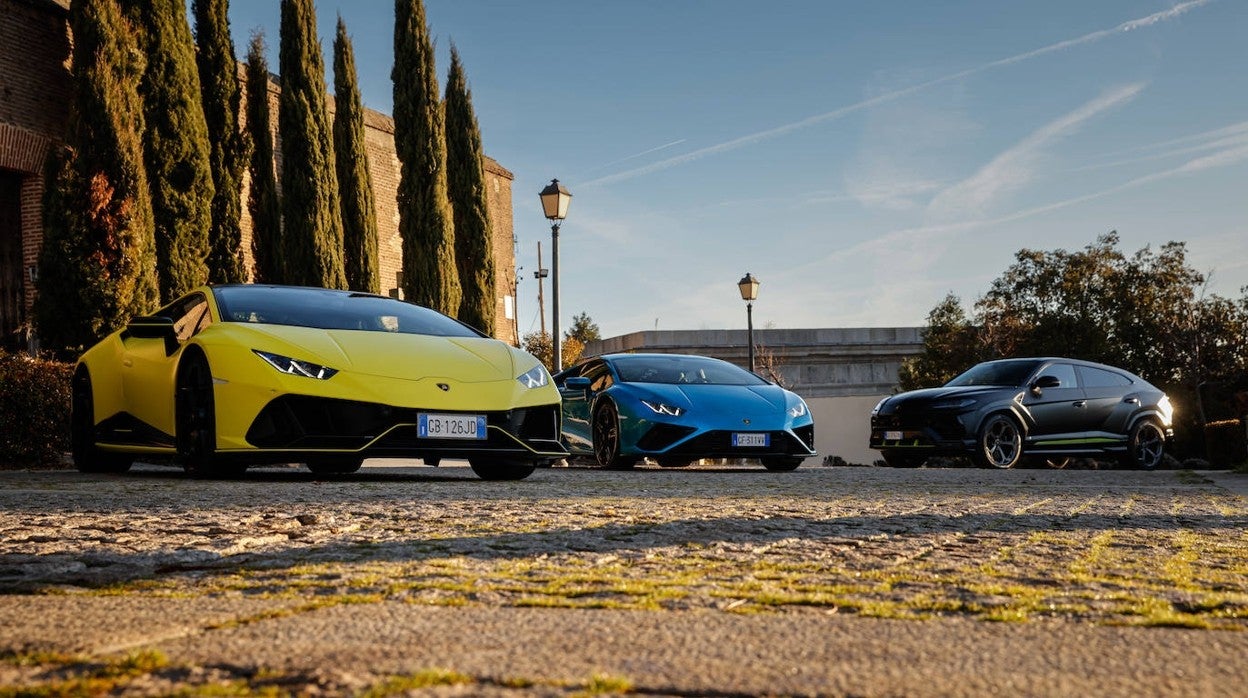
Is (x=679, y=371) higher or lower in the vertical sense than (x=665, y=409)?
higher

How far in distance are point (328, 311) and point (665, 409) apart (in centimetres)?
430

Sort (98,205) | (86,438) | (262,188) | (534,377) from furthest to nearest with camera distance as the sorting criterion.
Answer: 1. (262,188)
2. (98,205)
3. (86,438)
4. (534,377)

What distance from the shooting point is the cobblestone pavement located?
1.91 m

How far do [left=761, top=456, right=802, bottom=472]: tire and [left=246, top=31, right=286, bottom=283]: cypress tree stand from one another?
12913 mm

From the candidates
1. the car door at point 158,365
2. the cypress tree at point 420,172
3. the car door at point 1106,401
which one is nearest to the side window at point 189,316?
the car door at point 158,365

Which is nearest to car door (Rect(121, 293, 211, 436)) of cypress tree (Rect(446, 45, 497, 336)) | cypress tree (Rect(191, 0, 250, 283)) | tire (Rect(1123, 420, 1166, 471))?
cypress tree (Rect(191, 0, 250, 283))

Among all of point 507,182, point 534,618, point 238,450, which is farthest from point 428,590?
point 507,182

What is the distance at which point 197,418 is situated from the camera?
25.2 ft

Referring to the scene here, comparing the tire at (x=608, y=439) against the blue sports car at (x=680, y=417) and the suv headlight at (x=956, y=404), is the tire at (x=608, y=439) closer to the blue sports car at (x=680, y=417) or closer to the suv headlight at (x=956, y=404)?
the blue sports car at (x=680, y=417)

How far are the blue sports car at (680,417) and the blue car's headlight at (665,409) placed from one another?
1cm

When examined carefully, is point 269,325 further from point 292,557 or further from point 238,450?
point 292,557

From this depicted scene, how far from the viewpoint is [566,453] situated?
8.16 meters

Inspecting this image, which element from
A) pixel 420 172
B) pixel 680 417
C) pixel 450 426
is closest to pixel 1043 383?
pixel 680 417

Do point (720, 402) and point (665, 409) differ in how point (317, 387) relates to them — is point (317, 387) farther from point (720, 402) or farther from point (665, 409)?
point (720, 402)
